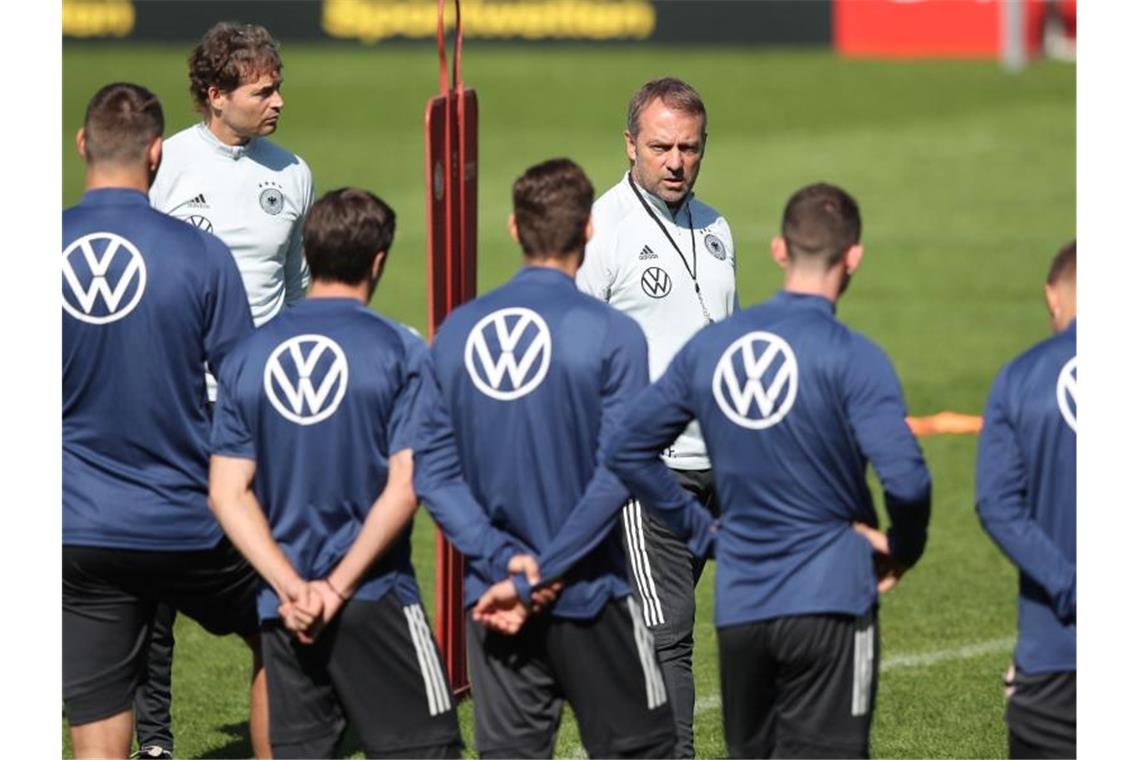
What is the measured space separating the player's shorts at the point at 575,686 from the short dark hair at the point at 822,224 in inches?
43.8

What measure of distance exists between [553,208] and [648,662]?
4.26 feet

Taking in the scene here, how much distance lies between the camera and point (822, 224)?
19.0ft

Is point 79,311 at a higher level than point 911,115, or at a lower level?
lower

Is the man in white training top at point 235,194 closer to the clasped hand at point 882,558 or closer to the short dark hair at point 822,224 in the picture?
the short dark hair at point 822,224

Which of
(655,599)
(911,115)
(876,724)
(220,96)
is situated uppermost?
(911,115)

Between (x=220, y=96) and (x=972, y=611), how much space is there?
466cm

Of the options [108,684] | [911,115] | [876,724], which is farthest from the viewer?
[911,115]

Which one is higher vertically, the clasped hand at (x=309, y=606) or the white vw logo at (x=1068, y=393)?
the white vw logo at (x=1068, y=393)

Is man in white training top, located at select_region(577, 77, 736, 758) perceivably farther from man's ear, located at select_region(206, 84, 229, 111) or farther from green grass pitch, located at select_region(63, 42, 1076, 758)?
man's ear, located at select_region(206, 84, 229, 111)

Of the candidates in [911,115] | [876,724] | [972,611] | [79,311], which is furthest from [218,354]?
[911,115]

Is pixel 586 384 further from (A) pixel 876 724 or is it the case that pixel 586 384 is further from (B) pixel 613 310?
(A) pixel 876 724

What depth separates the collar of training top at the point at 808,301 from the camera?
5.82 metres

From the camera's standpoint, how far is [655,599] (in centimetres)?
762

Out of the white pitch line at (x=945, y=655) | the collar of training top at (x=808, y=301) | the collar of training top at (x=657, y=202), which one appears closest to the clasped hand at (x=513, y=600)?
the collar of training top at (x=808, y=301)
